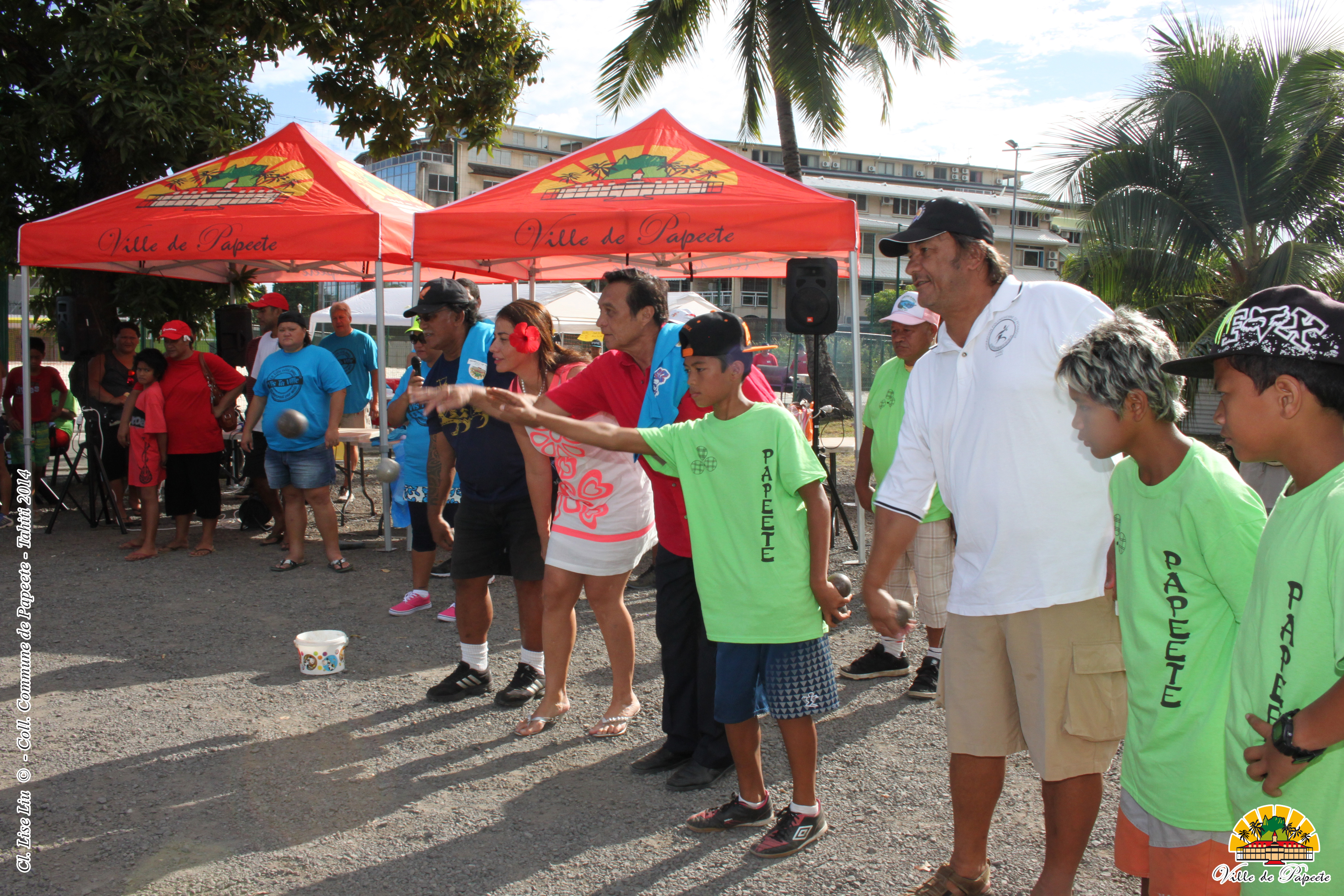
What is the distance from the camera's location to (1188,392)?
14.1 metres

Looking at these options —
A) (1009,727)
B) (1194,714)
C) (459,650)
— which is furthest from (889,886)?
(459,650)

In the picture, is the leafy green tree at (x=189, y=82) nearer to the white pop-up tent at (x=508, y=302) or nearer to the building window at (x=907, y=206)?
the white pop-up tent at (x=508, y=302)

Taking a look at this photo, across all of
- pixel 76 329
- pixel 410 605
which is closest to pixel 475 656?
pixel 410 605

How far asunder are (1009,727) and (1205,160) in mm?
12351

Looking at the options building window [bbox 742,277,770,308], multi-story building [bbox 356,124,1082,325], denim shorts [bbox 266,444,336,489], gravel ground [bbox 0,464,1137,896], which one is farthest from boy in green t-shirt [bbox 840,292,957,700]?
building window [bbox 742,277,770,308]

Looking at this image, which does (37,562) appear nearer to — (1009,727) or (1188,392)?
(1009,727)

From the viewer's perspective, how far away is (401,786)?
12.0 ft

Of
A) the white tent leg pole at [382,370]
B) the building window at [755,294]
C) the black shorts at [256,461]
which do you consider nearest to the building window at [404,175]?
the building window at [755,294]

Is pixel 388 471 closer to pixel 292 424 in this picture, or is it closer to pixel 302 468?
pixel 292 424

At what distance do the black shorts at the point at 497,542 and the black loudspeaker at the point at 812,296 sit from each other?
397cm

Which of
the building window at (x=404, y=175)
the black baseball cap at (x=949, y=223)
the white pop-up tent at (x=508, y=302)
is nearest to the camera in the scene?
the black baseball cap at (x=949, y=223)

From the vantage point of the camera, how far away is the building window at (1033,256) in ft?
205

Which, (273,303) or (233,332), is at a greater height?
(273,303)

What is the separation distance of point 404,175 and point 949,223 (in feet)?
235
